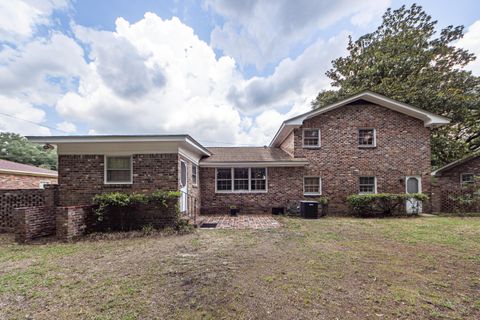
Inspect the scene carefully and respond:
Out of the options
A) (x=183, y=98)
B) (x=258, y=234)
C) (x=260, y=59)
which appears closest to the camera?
(x=258, y=234)

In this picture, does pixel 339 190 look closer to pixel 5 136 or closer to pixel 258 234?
pixel 258 234

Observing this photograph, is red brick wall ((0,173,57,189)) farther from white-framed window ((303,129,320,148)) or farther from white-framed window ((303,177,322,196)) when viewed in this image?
white-framed window ((303,129,320,148))

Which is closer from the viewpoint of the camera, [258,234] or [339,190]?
[258,234]

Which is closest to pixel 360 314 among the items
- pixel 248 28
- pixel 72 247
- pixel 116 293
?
pixel 116 293

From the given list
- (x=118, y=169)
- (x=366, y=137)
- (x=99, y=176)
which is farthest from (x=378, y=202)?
(x=99, y=176)

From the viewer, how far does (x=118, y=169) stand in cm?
784

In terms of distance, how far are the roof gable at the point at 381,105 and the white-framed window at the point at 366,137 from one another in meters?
1.60

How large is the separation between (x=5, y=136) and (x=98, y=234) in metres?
40.2

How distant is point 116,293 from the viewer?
320cm

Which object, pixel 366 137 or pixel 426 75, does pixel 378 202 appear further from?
pixel 426 75

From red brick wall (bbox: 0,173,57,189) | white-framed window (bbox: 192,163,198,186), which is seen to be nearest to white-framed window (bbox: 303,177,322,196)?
white-framed window (bbox: 192,163,198,186)

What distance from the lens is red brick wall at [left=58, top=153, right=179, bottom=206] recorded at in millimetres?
7609

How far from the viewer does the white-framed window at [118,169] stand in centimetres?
780

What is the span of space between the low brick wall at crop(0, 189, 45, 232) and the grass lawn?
61.5 inches
